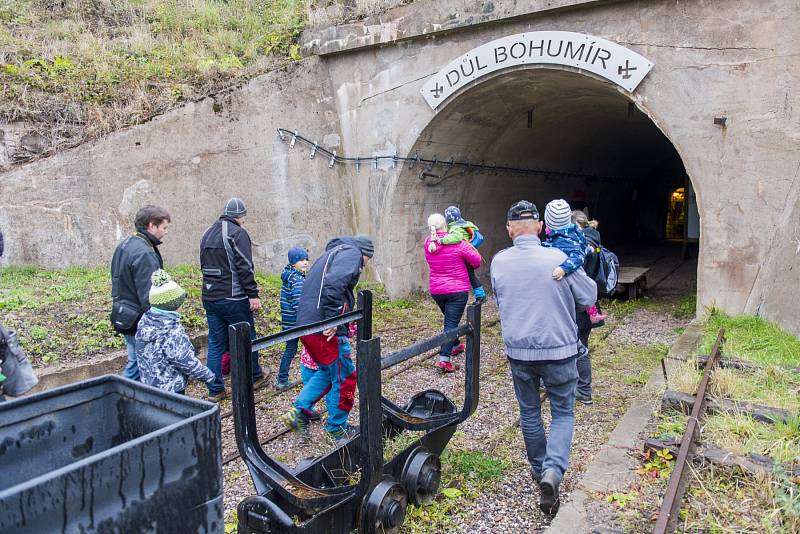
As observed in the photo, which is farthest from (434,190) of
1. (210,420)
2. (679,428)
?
(210,420)

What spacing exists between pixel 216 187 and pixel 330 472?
320 inches

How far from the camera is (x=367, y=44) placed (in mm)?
9906

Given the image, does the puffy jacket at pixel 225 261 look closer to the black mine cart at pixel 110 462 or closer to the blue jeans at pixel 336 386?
the blue jeans at pixel 336 386

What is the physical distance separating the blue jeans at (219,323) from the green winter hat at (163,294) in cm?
158

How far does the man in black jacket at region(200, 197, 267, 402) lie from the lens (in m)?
5.99

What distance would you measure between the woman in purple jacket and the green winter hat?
3.08 metres

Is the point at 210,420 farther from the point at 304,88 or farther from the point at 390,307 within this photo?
the point at 304,88

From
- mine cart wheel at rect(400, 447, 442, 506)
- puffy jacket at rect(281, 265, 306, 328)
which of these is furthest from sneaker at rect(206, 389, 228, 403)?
mine cart wheel at rect(400, 447, 442, 506)

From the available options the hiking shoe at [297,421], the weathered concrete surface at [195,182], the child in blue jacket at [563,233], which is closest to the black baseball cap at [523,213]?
the child in blue jacket at [563,233]

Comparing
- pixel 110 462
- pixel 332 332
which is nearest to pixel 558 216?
pixel 332 332

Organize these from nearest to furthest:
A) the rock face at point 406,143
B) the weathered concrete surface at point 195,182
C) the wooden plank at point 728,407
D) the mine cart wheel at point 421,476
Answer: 1. the mine cart wheel at point 421,476
2. the wooden plank at point 728,407
3. the rock face at point 406,143
4. the weathered concrete surface at point 195,182

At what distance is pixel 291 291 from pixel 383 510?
3.38 metres

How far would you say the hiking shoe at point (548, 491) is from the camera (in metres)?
3.67

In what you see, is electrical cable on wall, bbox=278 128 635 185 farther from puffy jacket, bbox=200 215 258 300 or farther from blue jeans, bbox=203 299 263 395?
blue jeans, bbox=203 299 263 395
